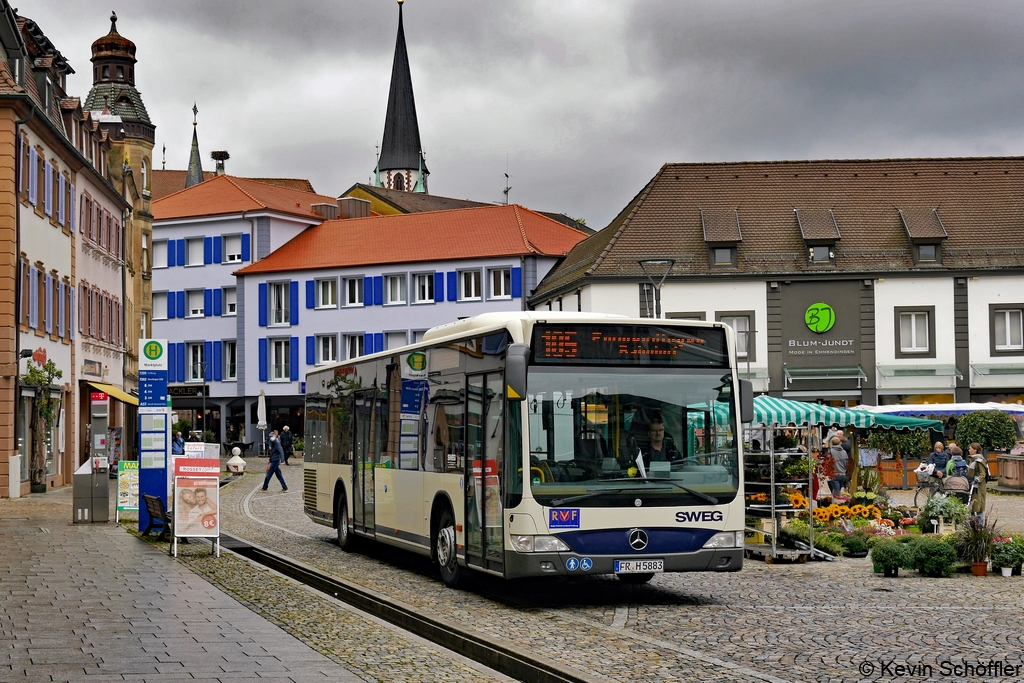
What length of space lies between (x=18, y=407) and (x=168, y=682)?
27.9 meters

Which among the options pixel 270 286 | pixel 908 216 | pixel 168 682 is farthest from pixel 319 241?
pixel 168 682

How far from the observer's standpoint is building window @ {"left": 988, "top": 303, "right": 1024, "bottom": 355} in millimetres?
53969

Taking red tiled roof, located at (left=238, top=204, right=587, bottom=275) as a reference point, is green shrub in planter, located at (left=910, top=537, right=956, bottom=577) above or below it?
below

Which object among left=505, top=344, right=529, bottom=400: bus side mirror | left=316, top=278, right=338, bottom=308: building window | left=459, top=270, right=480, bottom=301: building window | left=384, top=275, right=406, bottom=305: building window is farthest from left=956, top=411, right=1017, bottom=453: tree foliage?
left=316, top=278, right=338, bottom=308: building window

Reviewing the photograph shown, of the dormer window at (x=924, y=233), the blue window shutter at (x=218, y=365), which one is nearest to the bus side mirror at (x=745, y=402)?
the dormer window at (x=924, y=233)

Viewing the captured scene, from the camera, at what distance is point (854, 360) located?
178ft

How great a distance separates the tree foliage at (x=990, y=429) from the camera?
39938mm

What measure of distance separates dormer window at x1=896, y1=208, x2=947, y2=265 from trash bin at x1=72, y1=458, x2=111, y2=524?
3782cm

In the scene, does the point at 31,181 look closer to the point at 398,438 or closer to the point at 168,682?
the point at 398,438

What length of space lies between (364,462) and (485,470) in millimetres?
5683

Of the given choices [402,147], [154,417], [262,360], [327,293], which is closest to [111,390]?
[154,417]

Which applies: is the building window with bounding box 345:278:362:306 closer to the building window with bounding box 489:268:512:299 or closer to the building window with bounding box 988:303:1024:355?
the building window with bounding box 489:268:512:299

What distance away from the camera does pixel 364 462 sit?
19516mm

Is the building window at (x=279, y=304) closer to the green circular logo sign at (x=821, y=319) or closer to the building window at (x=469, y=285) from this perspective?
the building window at (x=469, y=285)
